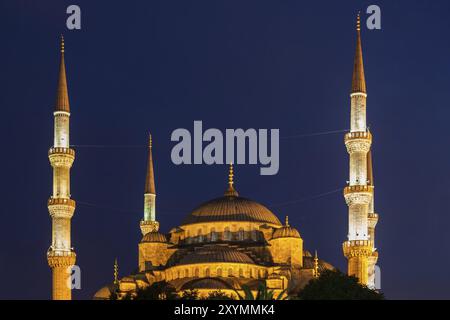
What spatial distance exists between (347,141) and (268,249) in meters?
A: 10.5

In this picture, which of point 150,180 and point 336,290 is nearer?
point 336,290

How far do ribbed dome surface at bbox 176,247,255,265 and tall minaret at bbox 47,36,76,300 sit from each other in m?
8.41

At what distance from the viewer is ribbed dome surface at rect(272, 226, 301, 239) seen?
69.6 metres

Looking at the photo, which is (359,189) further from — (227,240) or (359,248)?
(227,240)

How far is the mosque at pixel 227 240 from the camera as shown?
6219 centimetres

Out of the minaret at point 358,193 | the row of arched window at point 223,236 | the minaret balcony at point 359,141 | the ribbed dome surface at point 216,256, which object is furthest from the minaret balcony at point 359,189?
the row of arched window at point 223,236

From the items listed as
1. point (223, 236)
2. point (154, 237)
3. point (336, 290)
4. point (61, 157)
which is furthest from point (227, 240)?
point (336, 290)

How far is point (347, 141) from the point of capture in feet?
206

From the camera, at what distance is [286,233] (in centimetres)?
6969

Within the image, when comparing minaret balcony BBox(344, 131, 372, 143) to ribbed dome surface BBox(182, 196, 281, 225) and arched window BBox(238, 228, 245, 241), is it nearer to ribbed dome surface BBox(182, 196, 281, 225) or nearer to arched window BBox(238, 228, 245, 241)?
ribbed dome surface BBox(182, 196, 281, 225)

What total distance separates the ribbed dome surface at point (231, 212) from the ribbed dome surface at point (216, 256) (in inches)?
153

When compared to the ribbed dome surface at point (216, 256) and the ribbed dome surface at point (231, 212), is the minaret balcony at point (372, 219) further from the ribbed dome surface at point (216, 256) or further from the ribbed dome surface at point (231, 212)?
the ribbed dome surface at point (216, 256)

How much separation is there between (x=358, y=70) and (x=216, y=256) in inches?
480
